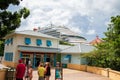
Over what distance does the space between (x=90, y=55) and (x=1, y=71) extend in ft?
61.2

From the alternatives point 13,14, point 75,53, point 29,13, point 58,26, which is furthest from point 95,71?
point 58,26

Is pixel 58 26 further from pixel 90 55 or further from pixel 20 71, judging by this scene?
pixel 20 71

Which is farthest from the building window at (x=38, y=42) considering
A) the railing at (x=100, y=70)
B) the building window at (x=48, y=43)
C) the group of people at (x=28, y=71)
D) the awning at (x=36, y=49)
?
the group of people at (x=28, y=71)

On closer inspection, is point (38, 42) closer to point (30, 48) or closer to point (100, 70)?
point (30, 48)

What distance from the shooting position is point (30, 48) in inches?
1284

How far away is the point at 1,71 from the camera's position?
14.6m

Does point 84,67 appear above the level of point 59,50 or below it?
below

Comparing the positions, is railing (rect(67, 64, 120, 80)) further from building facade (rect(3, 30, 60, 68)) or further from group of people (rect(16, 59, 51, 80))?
group of people (rect(16, 59, 51, 80))

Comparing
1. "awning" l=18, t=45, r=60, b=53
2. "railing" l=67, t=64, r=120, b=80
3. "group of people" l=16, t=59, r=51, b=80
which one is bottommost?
"railing" l=67, t=64, r=120, b=80

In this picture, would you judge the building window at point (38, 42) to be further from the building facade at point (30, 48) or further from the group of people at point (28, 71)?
the group of people at point (28, 71)

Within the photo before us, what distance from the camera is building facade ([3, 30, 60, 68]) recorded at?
32344mm

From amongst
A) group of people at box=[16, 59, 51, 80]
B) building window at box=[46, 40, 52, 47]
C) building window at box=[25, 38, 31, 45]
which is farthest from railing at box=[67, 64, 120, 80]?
group of people at box=[16, 59, 51, 80]

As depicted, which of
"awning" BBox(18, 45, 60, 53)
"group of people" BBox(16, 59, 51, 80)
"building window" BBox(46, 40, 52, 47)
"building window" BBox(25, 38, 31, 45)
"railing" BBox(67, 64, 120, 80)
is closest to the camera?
"group of people" BBox(16, 59, 51, 80)

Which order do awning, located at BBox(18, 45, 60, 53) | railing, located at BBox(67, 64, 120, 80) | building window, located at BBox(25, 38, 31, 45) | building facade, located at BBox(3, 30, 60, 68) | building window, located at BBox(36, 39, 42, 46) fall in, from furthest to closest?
1. building window, located at BBox(36, 39, 42, 46)
2. building window, located at BBox(25, 38, 31, 45)
3. building facade, located at BBox(3, 30, 60, 68)
4. awning, located at BBox(18, 45, 60, 53)
5. railing, located at BBox(67, 64, 120, 80)
